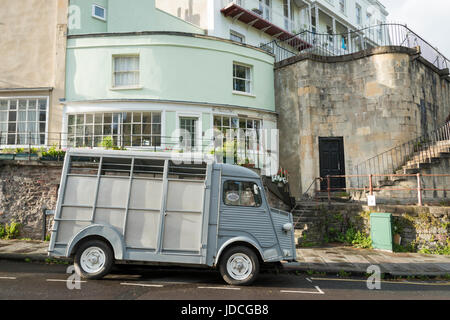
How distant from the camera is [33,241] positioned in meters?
11.4

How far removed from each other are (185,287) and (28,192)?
8.44 m

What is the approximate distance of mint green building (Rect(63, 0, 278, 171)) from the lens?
567 inches

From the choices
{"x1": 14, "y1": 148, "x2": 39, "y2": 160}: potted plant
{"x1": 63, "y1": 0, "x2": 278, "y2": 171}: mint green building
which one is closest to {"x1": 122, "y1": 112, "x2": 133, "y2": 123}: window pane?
{"x1": 63, "y1": 0, "x2": 278, "y2": 171}: mint green building

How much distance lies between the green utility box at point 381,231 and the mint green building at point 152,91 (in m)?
5.72

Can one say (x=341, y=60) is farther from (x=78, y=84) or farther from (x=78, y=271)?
(x=78, y=271)

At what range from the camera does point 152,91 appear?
1453 cm

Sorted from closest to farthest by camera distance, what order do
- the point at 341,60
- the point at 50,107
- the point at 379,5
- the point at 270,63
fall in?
the point at 50,107
the point at 341,60
the point at 270,63
the point at 379,5

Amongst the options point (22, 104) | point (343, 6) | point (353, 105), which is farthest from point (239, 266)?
point (343, 6)

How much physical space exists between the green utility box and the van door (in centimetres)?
543

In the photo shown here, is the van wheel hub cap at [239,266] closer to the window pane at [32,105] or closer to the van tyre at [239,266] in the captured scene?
the van tyre at [239,266]

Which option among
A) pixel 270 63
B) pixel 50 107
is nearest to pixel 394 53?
pixel 270 63

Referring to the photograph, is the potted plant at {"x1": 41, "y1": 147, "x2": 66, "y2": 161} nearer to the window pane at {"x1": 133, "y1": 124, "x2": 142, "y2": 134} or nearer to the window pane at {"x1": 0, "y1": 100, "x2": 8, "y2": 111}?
the window pane at {"x1": 133, "y1": 124, "x2": 142, "y2": 134}

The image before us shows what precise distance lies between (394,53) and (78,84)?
1442 cm

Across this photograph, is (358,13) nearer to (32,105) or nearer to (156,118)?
(156,118)
